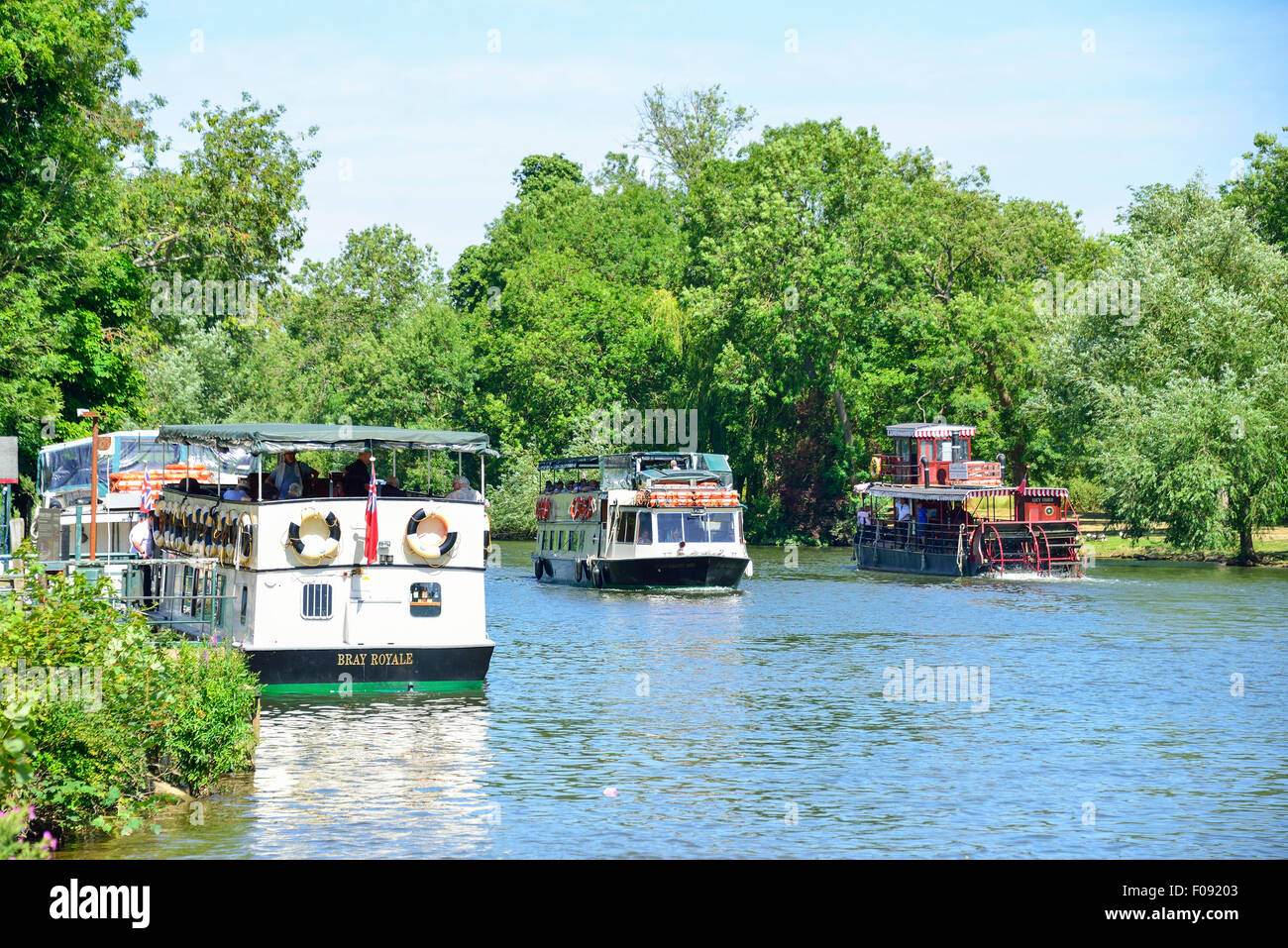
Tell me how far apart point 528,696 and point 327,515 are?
6.12 m

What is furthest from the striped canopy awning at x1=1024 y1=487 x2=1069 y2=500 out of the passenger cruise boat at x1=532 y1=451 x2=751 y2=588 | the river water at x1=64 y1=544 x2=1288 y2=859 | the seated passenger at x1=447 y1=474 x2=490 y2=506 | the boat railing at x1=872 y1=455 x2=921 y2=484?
the seated passenger at x1=447 y1=474 x2=490 y2=506

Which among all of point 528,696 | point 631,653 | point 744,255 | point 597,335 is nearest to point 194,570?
point 528,696

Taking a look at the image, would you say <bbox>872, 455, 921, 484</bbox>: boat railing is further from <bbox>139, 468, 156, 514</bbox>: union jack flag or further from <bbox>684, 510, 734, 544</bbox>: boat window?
<bbox>139, 468, 156, 514</bbox>: union jack flag

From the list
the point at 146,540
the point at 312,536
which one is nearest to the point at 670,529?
the point at 146,540

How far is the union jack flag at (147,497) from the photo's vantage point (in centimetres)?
3762

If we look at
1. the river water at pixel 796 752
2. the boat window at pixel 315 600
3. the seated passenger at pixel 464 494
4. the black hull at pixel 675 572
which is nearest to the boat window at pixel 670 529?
the black hull at pixel 675 572

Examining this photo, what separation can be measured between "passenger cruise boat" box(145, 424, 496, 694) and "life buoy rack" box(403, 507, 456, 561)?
0.06 feet

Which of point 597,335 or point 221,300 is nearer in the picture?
point 221,300

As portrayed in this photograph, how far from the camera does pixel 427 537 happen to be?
28.8 metres

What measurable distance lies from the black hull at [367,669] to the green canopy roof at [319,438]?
12.4 ft

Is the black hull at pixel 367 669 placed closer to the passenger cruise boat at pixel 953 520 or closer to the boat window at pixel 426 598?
the boat window at pixel 426 598

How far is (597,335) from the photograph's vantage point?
102188mm

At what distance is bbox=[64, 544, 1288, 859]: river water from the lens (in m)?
19.5
